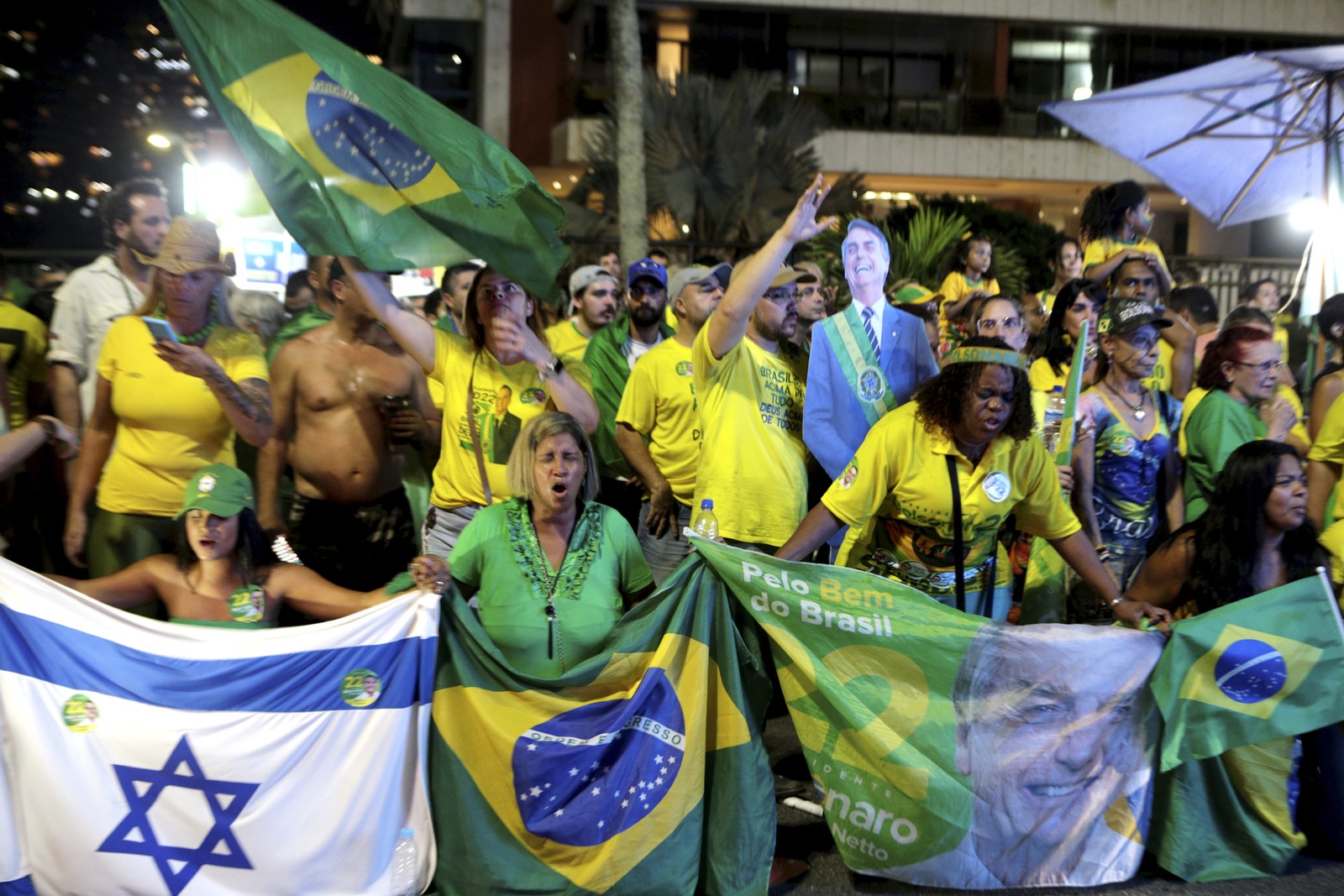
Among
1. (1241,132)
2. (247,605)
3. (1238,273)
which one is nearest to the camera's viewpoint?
(247,605)

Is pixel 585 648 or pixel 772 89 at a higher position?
pixel 772 89

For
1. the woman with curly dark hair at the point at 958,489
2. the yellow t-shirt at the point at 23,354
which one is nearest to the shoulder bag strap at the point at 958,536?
the woman with curly dark hair at the point at 958,489

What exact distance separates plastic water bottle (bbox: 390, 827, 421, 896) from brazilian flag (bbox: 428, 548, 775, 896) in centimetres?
9

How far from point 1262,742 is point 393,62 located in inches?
1241

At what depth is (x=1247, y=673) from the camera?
4.70 m

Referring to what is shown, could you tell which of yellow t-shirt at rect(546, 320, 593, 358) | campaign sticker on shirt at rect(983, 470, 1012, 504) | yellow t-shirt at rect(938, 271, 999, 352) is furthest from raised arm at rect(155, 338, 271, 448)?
yellow t-shirt at rect(938, 271, 999, 352)

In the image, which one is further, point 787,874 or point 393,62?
point 393,62

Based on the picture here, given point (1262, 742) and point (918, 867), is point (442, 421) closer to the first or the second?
point (918, 867)

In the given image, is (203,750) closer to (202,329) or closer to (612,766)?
(612,766)

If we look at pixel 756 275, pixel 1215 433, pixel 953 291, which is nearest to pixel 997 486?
pixel 756 275

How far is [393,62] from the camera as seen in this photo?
3291 cm

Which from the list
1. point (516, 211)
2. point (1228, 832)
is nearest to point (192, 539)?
point (516, 211)

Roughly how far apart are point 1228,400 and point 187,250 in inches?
185

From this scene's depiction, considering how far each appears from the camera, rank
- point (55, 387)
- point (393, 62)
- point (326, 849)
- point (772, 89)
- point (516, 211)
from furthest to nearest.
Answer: point (393, 62) < point (772, 89) < point (55, 387) < point (516, 211) < point (326, 849)
